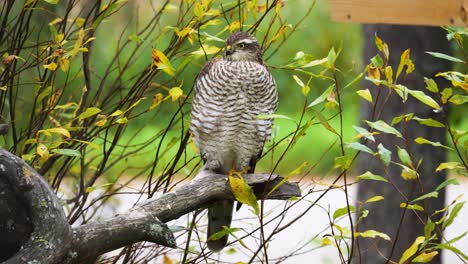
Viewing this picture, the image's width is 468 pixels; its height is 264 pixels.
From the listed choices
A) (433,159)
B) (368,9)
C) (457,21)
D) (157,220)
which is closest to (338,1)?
(368,9)

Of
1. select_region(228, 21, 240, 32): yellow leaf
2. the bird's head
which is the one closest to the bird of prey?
the bird's head

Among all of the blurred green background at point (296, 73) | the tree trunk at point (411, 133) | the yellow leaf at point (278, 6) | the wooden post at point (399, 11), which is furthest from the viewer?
the blurred green background at point (296, 73)

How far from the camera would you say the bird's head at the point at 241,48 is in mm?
2938

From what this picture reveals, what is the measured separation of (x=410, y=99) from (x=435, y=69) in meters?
0.20

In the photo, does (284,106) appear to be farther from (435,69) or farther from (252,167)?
(252,167)

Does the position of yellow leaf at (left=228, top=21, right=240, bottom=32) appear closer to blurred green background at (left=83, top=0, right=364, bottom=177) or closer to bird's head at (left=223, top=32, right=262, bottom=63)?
bird's head at (left=223, top=32, right=262, bottom=63)

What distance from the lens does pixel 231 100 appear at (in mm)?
3064

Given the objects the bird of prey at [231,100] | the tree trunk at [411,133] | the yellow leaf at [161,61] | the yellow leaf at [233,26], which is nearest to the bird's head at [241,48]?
the bird of prey at [231,100]

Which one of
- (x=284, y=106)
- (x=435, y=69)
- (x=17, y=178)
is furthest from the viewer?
(x=284, y=106)

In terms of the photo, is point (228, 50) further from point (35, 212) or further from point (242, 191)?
point (35, 212)

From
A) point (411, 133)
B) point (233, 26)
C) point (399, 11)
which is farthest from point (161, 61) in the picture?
point (411, 133)

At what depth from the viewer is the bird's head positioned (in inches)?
116

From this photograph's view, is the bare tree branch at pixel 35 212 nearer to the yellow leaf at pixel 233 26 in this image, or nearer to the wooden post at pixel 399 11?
the yellow leaf at pixel 233 26

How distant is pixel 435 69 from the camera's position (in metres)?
4.76
